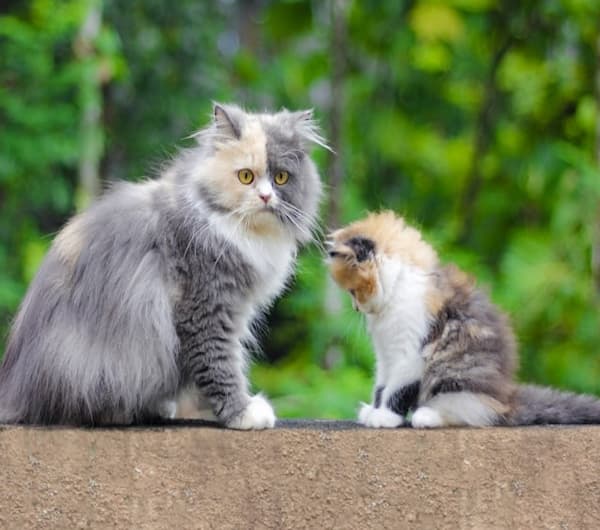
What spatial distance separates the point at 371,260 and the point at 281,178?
1.20 ft

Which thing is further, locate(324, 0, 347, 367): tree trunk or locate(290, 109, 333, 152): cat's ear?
locate(324, 0, 347, 367): tree trunk

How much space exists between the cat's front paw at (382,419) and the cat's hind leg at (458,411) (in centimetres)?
8

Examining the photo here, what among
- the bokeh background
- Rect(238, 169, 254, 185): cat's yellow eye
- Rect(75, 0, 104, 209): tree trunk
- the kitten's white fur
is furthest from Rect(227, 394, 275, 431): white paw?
Rect(75, 0, 104, 209): tree trunk

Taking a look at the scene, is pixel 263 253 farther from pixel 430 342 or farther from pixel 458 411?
pixel 458 411

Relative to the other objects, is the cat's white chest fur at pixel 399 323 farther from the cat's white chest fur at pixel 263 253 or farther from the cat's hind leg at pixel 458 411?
the cat's white chest fur at pixel 263 253

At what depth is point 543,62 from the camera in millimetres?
7055

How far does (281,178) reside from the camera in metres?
2.99

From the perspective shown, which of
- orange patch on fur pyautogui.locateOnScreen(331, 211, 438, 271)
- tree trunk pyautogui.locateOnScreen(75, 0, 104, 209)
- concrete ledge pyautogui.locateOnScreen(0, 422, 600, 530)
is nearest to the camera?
concrete ledge pyautogui.locateOnScreen(0, 422, 600, 530)

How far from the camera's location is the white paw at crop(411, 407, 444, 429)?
2.83 metres

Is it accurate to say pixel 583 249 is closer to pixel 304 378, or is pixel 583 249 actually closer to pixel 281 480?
pixel 304 378

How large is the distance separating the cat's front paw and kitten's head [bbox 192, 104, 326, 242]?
0.58 metres

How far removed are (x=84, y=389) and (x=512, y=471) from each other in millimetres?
1218

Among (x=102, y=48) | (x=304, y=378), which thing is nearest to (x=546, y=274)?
(x=304, y=378)

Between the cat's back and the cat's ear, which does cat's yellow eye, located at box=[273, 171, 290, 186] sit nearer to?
the cat's ear
